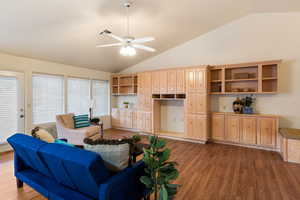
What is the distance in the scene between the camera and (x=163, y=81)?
5512 mm

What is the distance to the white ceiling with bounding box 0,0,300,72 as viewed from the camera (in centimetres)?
294

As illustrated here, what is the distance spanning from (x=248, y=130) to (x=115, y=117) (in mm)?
4960

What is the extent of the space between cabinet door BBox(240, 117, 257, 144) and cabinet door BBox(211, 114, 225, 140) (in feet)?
1.65

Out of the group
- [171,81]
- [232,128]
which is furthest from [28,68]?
[232,128]

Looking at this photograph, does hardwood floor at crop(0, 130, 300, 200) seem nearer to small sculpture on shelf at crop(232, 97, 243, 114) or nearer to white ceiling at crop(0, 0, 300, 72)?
small sculpture on shelf at crop(232, 97, 243, 114)

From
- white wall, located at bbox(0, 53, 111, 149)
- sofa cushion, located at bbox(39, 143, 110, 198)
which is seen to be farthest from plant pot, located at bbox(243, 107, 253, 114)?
white wall, located at bbox(0, 53, 111, 149)

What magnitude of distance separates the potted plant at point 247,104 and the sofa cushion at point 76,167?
14.6 feet

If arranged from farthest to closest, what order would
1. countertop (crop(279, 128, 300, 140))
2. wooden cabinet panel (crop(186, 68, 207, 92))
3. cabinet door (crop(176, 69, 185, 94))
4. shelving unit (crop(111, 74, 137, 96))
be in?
shelving unit (crop(111, 74, 137, 96)) < cabinet door (crop(176, 69, 185, 94)) < wooden cabinet panel (crop(186, 68, 207, 92)) < countertop (crop(279, 128, 300, 140))

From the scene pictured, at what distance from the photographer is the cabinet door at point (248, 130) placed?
4.36 metres

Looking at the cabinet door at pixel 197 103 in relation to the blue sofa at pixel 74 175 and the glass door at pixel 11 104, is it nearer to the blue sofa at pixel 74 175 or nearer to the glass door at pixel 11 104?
the blue sofa at pixel 74 175

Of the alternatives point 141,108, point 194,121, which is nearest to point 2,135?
point 141,108

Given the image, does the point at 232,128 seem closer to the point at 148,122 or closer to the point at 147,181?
the point at 148,122

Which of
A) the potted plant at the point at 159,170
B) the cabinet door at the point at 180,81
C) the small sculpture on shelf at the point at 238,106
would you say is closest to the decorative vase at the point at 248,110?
the small sculpture on shelf at the point at 238,106

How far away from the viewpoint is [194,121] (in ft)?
16.3
